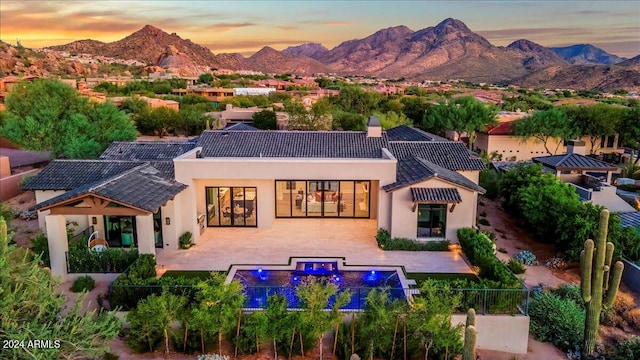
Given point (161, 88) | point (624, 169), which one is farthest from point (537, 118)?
point (161, 88)

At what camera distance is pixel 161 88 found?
106 m

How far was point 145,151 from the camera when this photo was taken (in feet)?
91.3

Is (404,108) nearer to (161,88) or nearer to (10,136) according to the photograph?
(10,136)

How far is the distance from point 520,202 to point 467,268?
27.3ft

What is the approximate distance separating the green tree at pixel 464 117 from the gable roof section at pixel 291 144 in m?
26.1

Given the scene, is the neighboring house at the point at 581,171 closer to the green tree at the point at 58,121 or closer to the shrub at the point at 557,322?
the shrub at the point at 557,322

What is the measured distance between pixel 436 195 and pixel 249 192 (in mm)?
9365

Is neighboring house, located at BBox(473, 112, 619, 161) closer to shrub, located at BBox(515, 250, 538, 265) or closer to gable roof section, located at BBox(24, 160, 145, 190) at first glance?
shrub, located at BBox(515, 250, 538, 265)

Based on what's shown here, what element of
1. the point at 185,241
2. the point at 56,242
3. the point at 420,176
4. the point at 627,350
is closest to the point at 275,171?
the point at 185,241

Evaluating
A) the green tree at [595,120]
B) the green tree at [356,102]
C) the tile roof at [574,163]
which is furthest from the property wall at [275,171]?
the green tree at [356,102]

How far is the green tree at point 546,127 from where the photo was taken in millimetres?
48344

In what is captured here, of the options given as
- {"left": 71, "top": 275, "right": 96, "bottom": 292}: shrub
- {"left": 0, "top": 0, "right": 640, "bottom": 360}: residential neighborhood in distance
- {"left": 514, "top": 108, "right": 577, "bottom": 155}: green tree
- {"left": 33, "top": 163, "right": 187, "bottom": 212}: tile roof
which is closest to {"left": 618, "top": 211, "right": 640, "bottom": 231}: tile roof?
{"left": 0, "top": 0, "right": 640, "bottom": 360}: residential neighborhood in distance

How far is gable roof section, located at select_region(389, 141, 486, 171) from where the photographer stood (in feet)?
85.5

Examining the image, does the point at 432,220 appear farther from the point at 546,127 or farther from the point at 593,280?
the point at 546,127
